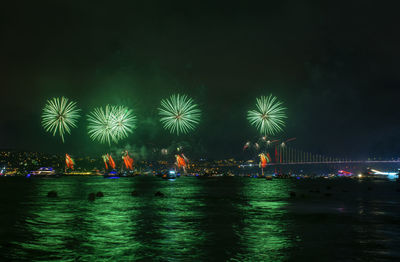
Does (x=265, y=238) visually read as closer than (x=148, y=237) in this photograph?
Yes

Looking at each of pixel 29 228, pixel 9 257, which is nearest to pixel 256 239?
pixel 9 257

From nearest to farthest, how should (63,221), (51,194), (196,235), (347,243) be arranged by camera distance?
(347,243) → (196,235) → (63,221) → (51,194)

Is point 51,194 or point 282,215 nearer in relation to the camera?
point 282,215

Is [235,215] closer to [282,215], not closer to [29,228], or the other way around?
[282,215]

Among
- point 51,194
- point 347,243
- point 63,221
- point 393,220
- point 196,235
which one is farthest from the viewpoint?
point 51,194

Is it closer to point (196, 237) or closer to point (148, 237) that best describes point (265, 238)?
point (196, 237)

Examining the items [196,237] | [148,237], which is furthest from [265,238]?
[148,237]

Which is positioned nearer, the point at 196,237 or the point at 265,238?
the point at 265,238

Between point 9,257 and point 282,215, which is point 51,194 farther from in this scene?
point 9,257

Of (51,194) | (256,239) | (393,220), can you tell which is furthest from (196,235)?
(51,194)
